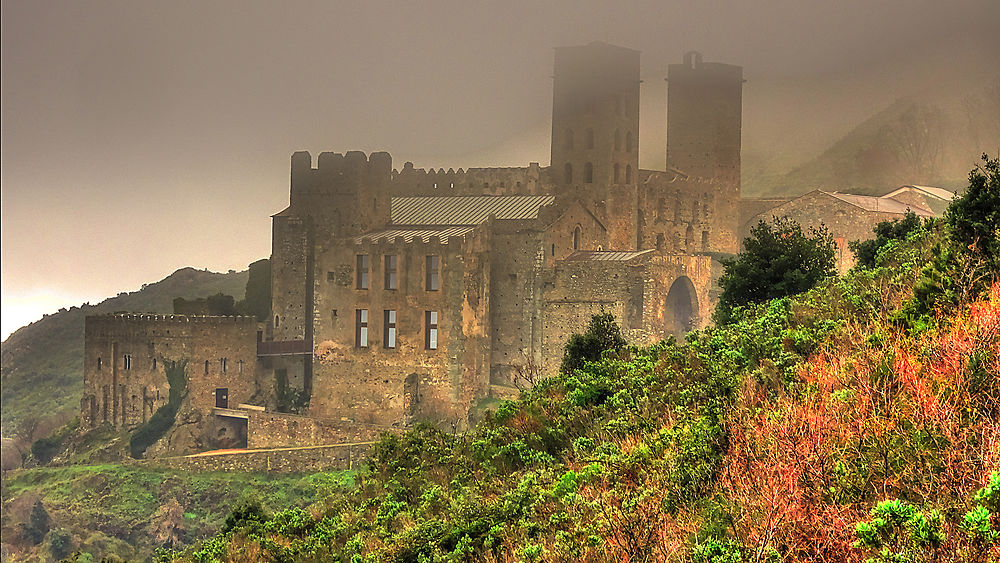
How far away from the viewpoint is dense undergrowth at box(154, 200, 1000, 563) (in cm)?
989

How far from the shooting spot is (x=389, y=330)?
36938 millimetres

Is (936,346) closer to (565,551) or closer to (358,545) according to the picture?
(565,551)

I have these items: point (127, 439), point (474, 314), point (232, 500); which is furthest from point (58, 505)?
point (474, 314)

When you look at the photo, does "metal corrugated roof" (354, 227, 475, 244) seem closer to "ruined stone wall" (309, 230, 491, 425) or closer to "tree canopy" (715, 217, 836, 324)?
"ruined stone wall" (309, 230, 491, 425)

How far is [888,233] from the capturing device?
86.8 feet

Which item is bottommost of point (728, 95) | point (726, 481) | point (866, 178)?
point (726, 481)

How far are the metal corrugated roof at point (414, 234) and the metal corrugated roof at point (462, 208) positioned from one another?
1.01m

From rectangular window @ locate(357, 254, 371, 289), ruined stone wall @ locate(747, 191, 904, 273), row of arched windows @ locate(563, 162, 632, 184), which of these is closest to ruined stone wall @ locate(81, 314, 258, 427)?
rectangular window @ locate(357, 254, 371, 289)

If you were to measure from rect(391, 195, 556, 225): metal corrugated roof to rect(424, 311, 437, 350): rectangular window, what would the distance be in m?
3.35

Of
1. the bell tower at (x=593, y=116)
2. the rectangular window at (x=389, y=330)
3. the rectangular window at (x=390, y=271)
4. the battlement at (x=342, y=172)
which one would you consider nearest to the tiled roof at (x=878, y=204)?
the bell tower at (x=593, y=116)

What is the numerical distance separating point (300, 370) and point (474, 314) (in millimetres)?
6709

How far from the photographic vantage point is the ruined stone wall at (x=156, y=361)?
129 feet

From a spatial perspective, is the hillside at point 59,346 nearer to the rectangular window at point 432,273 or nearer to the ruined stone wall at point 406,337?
the ruined stone wall at point 406,337

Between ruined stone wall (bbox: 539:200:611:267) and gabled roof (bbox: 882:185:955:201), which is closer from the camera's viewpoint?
ruined stone wall (bbox: 539:200:611:267)
